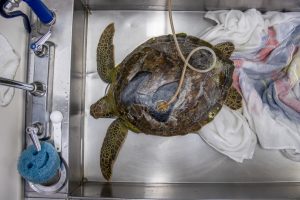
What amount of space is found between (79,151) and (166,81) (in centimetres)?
44

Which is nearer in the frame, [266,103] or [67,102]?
[67,102]

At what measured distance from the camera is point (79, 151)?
3.94ft

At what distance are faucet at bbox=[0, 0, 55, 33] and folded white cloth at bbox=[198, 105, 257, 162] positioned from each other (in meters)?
0.64

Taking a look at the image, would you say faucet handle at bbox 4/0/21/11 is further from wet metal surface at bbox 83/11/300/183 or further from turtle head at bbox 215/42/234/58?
turtle head at bbox 215/42/234/58

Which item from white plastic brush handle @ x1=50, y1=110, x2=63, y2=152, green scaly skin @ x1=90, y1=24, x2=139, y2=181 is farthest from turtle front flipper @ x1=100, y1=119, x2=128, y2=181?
white plastic brush handle @ x1=50, y1=110, x2=63, y2=152

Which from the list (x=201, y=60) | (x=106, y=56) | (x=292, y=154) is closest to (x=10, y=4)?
(x=106, y=56)

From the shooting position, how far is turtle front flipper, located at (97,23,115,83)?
1220 mm

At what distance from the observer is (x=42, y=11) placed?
94cm

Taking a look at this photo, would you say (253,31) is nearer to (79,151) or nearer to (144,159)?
(144,159)

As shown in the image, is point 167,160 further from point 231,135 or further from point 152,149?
point 231,135

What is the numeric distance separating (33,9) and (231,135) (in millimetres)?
780

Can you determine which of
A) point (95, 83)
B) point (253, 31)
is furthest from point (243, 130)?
point (95, 83)

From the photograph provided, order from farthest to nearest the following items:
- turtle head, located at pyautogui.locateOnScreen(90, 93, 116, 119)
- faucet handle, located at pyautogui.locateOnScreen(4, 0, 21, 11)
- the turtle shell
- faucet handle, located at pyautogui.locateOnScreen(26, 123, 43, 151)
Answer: turtle head, located at pyautogui.locateOnScreen(90, 93, 116, 119) → the turtle shell → faucet handle, located at pyautogui.locateOnScreen(26, 123, 43, 151) → faucet handle, located at pyautogui.locateOnScreen(4, 0, 21, 11)

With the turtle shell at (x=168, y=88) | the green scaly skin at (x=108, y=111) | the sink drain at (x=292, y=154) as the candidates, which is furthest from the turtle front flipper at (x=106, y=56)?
the sink drain at (x=292, y=154)
